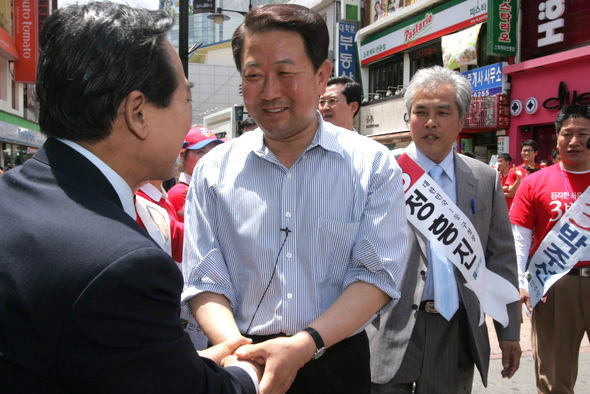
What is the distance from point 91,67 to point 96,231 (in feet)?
1.24

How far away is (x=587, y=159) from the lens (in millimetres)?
3229

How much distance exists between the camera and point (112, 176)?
1.16 m

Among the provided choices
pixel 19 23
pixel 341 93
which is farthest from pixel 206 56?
pixel 341 93

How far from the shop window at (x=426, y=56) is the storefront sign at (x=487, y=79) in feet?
6.83

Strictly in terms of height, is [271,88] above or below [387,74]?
below

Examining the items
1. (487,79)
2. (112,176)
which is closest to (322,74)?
(112,176)

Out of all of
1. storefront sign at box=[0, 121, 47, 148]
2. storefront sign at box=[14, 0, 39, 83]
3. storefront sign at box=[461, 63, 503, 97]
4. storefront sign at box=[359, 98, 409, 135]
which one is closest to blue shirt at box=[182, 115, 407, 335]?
storefront sign at box=[461, 63, 503, 97]

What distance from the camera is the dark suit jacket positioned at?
3.08ft

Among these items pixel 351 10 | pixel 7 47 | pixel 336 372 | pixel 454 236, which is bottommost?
pixel 336 372

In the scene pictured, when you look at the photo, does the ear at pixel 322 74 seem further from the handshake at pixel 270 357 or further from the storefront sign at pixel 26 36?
the storefront sign at pixel 26 36

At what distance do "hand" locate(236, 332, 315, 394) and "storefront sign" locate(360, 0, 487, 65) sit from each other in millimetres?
13598

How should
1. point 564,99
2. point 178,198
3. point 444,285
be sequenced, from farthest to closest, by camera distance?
point 564,99, point 178,198, point 444,285

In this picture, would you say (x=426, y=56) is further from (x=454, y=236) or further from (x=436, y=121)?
(x=454, y=236)

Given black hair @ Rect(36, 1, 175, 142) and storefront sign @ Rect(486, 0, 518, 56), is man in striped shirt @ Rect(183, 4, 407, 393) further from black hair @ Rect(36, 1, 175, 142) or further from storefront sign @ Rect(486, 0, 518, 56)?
storefront sign @ Rect(486, 0, 518, 56)
